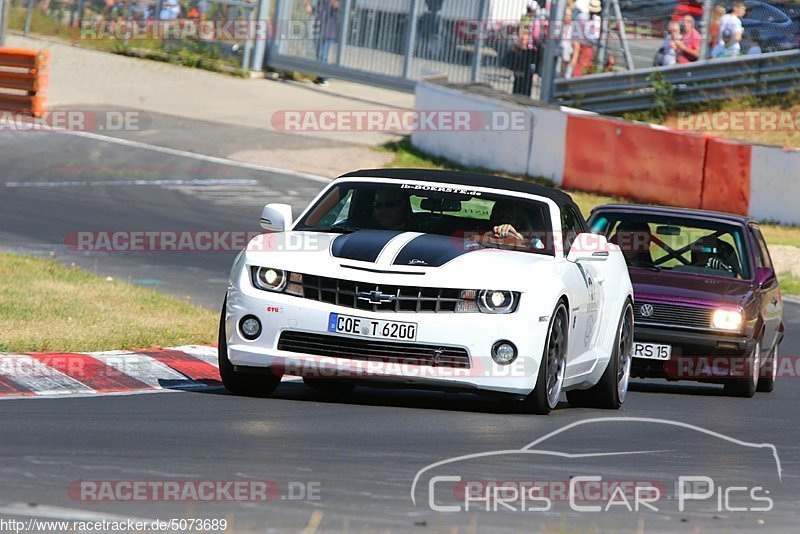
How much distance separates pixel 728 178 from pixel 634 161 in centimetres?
167

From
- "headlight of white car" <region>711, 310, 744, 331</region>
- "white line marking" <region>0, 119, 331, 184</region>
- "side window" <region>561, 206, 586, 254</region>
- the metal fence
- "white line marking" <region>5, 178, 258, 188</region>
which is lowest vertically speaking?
"white line marking" <region>5, 178, 258, 188</region>

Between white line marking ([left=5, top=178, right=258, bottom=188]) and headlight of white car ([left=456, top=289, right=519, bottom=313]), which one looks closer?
headlight of white car ([left=456, top=289, right=519, bottom=313])

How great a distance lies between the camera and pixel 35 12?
3662 centimetres

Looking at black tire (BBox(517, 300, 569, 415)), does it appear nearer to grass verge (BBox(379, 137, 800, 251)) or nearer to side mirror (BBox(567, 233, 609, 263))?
side mirror (BBox(567, 233, 609, 263))

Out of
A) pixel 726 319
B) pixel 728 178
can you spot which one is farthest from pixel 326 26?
pixel 726 319

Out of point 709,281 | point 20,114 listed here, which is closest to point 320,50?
point 20,114

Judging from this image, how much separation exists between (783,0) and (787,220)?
22.3 ft

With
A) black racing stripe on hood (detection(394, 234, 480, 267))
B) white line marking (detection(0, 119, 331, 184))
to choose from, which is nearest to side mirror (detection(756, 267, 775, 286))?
black racing stripe on hood (detection(394, 234, 480, 267))

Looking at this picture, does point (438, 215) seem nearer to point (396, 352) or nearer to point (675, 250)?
point (396, 352)

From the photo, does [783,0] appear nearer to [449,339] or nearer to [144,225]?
[144,225]

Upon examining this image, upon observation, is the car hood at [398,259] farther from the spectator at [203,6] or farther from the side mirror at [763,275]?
the spectator at [203,6]

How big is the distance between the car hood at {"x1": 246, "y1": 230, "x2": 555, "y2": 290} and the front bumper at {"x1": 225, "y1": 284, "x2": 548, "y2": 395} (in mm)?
187

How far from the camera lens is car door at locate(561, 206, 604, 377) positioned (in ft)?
30.7

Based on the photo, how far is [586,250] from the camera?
31.6ft
